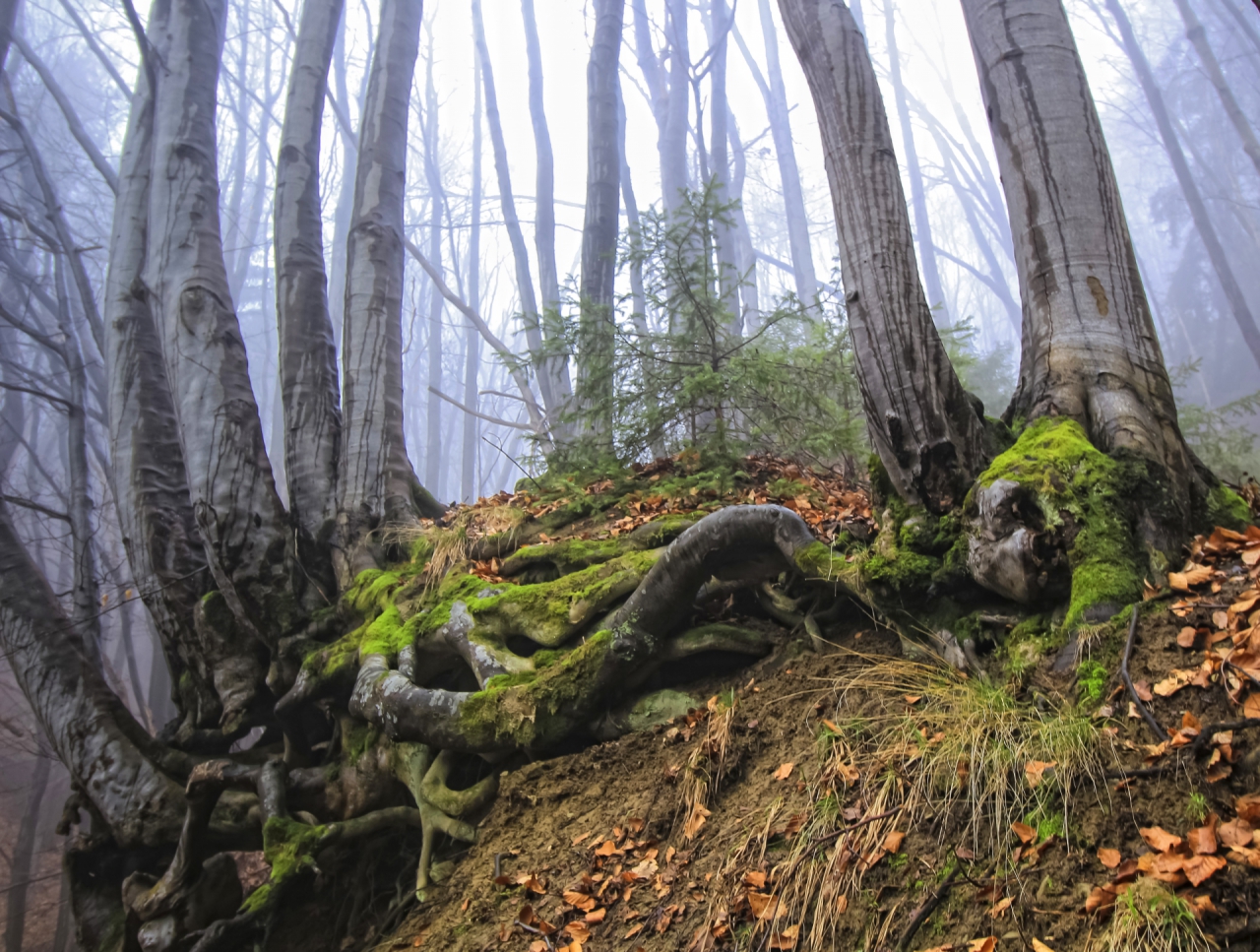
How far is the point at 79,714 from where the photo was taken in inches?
212

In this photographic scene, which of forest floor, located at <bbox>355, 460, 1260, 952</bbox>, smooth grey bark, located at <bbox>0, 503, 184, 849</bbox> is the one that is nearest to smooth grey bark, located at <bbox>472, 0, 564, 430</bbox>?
smooth grey bark, located at <bbox>0, 503, 184, 849</bbox>

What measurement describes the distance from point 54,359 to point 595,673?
17674 mm

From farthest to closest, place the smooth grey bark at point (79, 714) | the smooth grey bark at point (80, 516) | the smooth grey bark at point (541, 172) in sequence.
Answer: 1. the smooth grey bark at point (541, 172)
2. the smooth grey bark at point (80, 516)
3. the smooth grey bark at point (79, 714)

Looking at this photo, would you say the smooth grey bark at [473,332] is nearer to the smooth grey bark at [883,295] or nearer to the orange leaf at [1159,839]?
the smooth grey bark at [883,295]

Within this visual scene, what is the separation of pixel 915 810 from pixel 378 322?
20.3 ft

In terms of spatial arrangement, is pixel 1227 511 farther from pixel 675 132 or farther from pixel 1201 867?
pixel 675 132

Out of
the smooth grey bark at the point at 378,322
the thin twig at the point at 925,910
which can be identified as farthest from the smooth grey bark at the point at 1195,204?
the thin twig at the point at 925,910

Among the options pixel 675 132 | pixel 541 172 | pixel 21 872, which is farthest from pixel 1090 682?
pixel 541 172

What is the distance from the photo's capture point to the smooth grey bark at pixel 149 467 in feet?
18.6

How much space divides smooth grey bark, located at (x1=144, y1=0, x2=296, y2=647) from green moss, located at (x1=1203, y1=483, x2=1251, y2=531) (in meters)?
5.92

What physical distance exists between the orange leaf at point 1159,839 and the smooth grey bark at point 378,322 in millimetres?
5441

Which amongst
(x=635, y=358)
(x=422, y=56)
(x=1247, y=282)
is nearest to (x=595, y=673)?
(x=635, y=358)

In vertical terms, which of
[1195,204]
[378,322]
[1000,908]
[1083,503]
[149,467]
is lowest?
[1000,908]

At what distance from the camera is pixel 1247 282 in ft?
107
